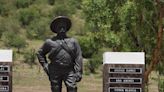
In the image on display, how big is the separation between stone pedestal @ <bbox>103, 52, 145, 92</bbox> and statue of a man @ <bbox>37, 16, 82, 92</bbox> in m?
1.15

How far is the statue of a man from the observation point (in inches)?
617

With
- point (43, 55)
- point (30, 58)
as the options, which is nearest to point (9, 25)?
point (30, 58)

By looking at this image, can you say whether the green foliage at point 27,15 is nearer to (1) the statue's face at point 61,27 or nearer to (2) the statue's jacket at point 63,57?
(1) the statue's face at point 61,27

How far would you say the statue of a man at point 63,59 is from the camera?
617 inches

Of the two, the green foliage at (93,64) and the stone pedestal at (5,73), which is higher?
the stone pedestal at (5,73)

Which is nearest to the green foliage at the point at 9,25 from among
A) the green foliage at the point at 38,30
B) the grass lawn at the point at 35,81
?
the green foliage at the point at 38,30

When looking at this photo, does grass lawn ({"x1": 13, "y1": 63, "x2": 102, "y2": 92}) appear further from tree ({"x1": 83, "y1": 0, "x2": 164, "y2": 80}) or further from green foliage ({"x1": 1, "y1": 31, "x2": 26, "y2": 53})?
tree ({"x1": 83, "y1": 0, "x2": 164, "y2": 80})

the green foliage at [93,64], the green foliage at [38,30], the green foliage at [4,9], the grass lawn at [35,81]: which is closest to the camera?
the grass lawn at [35,81]

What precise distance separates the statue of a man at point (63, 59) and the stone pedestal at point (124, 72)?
1145 millimetres

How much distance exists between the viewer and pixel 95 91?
3117cm

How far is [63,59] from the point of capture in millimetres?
15680

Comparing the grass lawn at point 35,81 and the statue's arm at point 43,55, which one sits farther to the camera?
the grass lawn at point 35,81

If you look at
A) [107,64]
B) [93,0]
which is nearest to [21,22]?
[93,0]

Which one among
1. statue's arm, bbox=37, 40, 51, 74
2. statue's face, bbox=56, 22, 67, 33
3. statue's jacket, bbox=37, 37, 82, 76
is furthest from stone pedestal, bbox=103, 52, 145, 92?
statue's arm, bbox=37, 40, 51, 74
